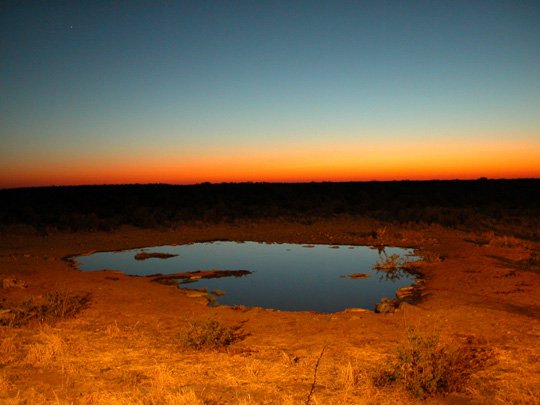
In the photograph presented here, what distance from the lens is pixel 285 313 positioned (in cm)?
909

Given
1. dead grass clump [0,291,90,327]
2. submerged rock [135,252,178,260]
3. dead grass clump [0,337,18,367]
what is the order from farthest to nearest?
submerged rock [135,252,178,260], dead grass clump [0,291,90,327], dead grass clump [0,337,18,367]

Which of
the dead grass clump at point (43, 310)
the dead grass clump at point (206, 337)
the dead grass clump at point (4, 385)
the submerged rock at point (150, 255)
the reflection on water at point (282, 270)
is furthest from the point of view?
the submerged rock at point (150, 255)

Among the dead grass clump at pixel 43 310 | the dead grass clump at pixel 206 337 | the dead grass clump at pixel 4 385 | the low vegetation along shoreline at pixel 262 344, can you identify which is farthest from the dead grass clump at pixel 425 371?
the dead grass clump at pixel 43 310

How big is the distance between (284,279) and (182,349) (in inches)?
242

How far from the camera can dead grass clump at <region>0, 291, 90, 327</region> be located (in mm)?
8102

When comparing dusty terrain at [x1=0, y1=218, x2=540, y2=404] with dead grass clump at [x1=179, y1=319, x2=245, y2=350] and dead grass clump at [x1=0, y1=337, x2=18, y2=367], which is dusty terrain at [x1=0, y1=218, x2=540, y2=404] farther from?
dead grass clump at [x1=179, y1=319, x2=245, y2=350]

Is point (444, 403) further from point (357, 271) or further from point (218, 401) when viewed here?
point (357, 271)

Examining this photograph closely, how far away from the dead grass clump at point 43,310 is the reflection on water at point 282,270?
121 inches

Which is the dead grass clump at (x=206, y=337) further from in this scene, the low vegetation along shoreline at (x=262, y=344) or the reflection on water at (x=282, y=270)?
the reflection on water at (x=282, y=270)

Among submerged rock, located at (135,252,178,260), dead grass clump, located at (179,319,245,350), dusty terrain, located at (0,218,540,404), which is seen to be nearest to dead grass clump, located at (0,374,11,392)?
dusty terrain, located at (0,218,540,404)

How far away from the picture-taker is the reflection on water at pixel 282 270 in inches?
420

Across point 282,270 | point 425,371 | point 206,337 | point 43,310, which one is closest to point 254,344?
point 206,337

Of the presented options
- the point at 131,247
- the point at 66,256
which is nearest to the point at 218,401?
the point at 66,256

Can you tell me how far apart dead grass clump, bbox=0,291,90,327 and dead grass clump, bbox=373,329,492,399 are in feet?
18.9
